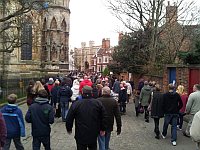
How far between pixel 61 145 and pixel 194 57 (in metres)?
9.24

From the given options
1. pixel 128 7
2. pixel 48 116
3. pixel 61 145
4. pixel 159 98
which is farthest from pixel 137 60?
pixel 48 116

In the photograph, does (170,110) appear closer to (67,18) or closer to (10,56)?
(10,56)

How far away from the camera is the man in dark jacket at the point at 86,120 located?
6582 millimetres

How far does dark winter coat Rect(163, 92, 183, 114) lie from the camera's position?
11.0 meters

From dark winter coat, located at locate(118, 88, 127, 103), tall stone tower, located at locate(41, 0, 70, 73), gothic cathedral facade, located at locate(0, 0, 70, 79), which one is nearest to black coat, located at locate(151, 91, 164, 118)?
dark winter coat, located at locate(118, 88, 127, 103)

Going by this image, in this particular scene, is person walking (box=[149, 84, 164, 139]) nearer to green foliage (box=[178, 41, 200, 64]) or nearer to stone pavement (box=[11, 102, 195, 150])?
stone pavement (box=[11, 102, 195, 150])

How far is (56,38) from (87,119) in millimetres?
49221

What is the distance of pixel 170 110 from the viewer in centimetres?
1095

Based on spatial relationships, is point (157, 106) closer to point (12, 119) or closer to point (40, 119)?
point (40, 119)

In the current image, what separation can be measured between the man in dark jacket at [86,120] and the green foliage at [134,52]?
80.2ft

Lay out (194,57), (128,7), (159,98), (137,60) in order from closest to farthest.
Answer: (159,98) < (194,57) < (128,7) < (137,60)

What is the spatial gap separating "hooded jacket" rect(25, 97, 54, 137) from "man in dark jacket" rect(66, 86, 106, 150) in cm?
106

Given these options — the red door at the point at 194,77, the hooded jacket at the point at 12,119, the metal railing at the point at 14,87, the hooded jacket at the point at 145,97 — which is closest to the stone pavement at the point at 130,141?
the hooded jacket at the point at 145,97

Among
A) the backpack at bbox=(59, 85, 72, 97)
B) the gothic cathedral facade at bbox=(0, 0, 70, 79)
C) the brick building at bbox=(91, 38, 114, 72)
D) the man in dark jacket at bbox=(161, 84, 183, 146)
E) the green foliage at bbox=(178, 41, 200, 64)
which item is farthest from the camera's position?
the brick building at bbox=(91, 38, 114, 72)
